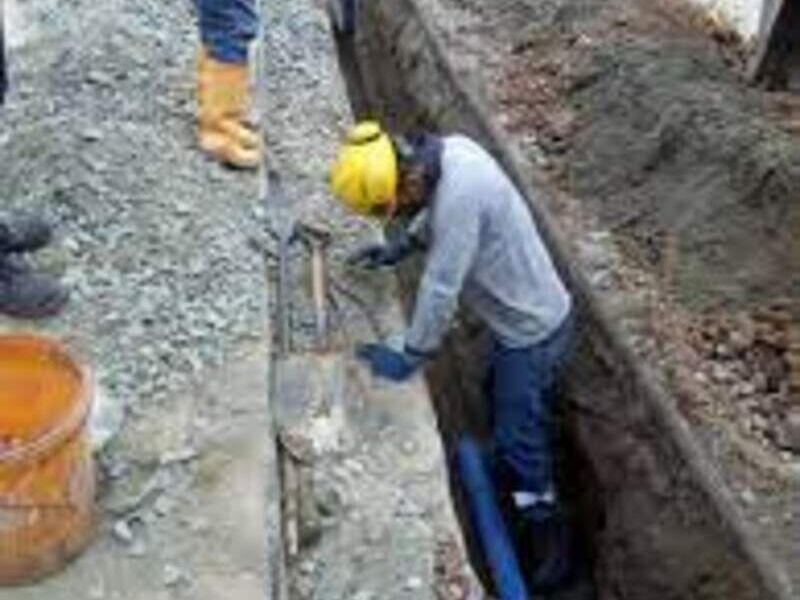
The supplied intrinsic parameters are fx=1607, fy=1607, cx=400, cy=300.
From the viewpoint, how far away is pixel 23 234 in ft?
21.8

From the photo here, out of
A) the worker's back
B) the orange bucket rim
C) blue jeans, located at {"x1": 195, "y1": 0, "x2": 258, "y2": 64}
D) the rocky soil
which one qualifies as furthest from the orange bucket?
the rocky soil

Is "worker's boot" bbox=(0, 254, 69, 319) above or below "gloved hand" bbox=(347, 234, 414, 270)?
above

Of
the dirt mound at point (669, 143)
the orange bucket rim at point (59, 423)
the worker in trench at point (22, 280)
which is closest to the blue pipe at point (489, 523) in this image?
the dirt mound at point (669, 143)

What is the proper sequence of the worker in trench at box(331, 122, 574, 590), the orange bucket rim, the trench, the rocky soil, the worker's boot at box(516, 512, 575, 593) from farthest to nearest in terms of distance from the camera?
1. the worker's boot at box(516, 512, 575, 593)
2. the rocky soil
3. the worker in trench at box(331, 122, 574, 590)
4. the trench
5. the orange bucket rim

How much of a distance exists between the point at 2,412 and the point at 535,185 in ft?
13.9

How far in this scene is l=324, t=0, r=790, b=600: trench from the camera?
6.39m

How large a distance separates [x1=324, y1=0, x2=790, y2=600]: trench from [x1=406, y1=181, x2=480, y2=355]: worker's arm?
99 centimetres

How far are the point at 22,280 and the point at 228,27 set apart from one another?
5.31ft

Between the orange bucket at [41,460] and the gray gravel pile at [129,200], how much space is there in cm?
84

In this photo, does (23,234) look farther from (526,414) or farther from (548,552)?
(548,552)

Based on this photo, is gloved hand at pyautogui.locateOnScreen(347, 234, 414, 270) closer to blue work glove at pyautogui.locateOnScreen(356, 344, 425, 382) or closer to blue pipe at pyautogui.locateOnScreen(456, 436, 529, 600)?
blue work glove at pyautogui.locateOnScreen(356, 344, 425, 382)

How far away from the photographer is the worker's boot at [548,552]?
25.2ft

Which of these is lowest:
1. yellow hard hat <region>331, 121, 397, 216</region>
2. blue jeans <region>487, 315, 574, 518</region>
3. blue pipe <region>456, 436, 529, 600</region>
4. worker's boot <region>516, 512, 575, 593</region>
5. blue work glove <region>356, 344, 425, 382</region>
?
worker's boot <region>516, 512, 575, 593</region>

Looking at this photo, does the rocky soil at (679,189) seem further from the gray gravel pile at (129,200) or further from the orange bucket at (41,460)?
the orange bucket at (41,460)
